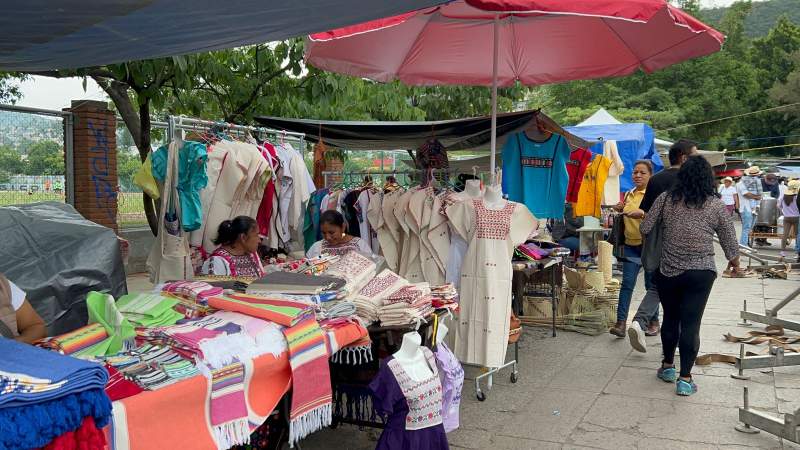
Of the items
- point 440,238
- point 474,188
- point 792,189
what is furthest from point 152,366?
point 792,189

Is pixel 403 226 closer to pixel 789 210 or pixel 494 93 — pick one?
pixel 494 93

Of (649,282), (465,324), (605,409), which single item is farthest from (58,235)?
(649,282)

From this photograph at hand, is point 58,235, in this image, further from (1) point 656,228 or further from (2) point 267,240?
(1) point 656,228

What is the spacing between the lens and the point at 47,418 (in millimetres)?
1838

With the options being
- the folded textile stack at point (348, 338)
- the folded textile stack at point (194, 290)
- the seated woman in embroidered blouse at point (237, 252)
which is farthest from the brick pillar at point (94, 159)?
the folded textile stack at point (348, 338)

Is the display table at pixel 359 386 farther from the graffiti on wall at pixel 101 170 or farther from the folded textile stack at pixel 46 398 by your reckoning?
the graffiti on wall at pixel 101 170

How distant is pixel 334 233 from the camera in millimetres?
5438

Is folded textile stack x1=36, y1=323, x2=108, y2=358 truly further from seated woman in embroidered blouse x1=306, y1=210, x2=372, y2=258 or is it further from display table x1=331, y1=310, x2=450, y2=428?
seated woman in embroidered blouse x1=306, y1=210, x2=372, y2=258

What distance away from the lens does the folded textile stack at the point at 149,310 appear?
2945 millimetres

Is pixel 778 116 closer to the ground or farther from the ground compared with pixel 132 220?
farther from the ground

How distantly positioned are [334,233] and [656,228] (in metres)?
2.67

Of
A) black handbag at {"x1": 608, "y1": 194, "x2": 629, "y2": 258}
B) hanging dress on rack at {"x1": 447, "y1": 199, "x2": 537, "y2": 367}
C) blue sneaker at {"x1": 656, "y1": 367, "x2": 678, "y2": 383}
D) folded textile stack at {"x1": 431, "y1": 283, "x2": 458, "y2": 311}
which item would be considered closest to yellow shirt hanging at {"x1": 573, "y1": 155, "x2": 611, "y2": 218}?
black handbag at {"x1": 608, "y1": 194, "x2": 629, "y2": 258}

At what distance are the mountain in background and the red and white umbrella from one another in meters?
76.2

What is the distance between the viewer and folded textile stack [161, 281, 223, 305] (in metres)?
3.28
